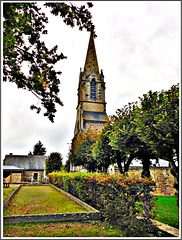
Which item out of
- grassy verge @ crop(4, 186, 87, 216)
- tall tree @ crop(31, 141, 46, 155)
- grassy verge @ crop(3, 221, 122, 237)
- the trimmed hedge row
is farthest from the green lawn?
tall tree @ crop(31, 141, 46, 155)

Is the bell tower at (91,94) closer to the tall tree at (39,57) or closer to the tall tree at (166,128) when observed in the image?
the tall tree at (166,128)

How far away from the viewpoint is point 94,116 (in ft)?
127

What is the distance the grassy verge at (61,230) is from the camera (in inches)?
191

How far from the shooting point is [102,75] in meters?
44.6

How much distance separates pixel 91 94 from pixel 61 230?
38.3 meters

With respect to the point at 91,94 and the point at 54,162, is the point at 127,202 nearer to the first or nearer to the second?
the point at 54,162

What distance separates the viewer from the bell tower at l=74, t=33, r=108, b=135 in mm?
39094

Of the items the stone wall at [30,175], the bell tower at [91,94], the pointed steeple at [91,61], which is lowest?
the stone wall at [30,175]

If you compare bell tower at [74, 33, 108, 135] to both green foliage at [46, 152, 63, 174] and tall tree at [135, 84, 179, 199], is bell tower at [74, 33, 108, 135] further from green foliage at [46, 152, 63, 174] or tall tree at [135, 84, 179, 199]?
tall tree at [135, 84, 179, 199]

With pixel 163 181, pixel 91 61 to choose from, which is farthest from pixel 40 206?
pixel 91 61

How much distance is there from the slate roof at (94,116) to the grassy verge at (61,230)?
3124 centimetres

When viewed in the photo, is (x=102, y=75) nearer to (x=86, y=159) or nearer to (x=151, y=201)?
(x=86, y=159)

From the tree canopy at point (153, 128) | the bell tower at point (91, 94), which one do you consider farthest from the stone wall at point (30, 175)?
the tree canopy at point (153, 128)

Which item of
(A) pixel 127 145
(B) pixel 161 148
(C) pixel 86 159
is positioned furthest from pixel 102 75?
(B) pixel 161 148
